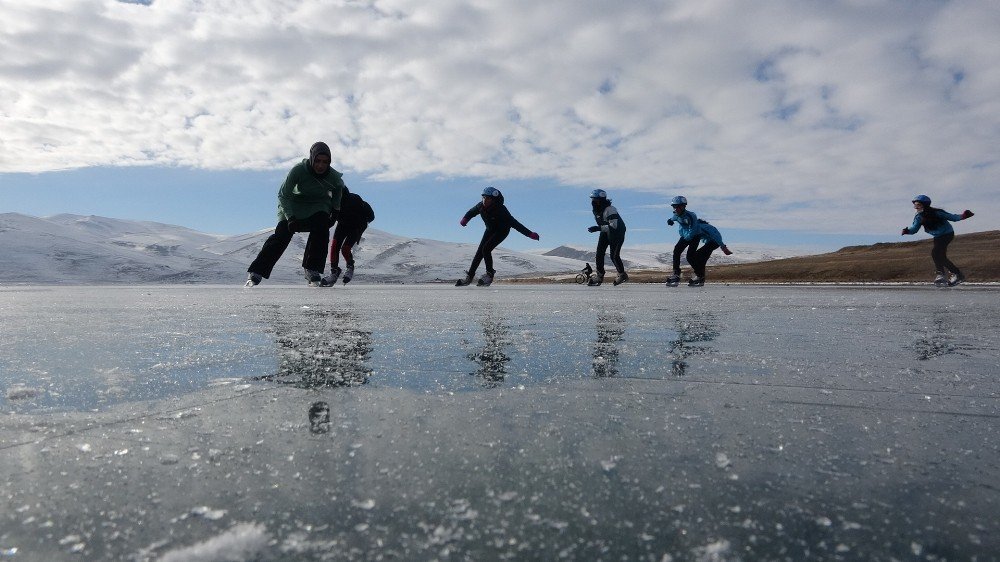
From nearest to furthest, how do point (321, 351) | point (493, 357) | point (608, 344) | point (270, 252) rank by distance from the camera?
point (493, 357)
point (321, 351)
point (608, 344)
point (270, 252)

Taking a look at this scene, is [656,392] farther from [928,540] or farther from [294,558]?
[294,558]

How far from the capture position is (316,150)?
26.3 feet

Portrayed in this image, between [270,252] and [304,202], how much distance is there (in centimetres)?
85

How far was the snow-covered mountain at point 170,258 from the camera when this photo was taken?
58812 mm

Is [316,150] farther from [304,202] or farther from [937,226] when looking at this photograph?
[937,226]

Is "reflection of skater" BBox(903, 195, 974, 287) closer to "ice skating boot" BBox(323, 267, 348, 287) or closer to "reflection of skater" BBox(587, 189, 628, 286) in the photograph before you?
"reflection of skater" BBox(587, 189, 628, 286)

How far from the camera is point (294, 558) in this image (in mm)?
812

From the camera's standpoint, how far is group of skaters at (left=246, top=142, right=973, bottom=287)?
8.10 meters

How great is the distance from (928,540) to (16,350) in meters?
3.48

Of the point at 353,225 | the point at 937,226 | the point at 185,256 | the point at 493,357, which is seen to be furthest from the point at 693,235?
the point at 185,256

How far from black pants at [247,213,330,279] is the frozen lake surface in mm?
5495

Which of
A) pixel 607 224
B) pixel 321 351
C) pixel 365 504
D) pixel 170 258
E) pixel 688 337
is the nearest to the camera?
pixel 365 504

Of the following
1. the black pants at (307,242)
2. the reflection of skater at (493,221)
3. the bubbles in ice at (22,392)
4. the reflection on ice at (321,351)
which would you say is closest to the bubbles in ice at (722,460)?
the reflection on ice at (321,351)

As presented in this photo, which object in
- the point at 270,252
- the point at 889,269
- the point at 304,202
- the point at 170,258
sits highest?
the point at 170,258
